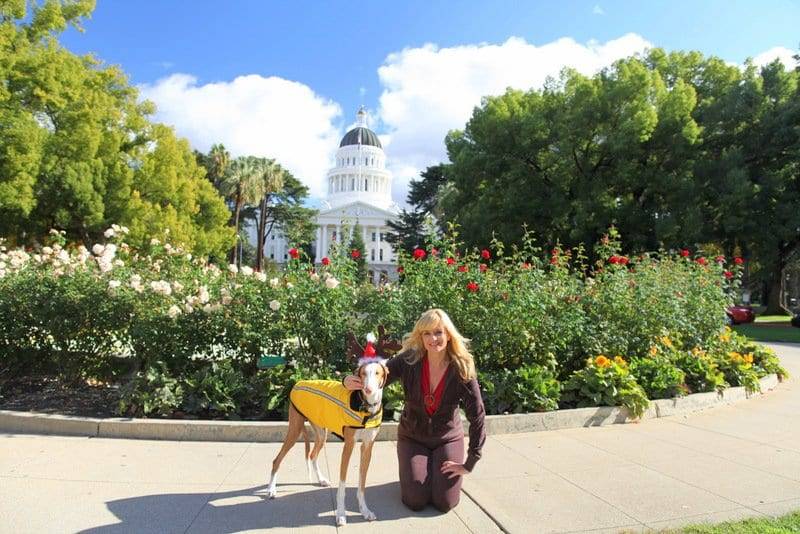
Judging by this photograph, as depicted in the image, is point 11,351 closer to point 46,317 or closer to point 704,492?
point 46,317

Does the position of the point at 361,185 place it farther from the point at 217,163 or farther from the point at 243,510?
the point at 243,510

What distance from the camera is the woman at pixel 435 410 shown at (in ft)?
13.6

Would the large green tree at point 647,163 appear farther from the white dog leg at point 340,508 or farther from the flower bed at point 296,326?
the white dog leg at point 340,508

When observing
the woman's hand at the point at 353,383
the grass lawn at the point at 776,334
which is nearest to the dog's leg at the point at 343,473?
the woman's hand at the point at 353,383

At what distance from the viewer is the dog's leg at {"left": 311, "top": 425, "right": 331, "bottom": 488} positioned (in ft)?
14.2

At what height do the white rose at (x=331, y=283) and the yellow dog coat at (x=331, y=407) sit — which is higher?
the white rose at (x=331, y=283)

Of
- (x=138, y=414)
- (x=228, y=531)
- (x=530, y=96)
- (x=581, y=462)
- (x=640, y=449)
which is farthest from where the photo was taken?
(x=530, y=96)

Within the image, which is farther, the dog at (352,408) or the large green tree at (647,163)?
the large green tree at (647,163)

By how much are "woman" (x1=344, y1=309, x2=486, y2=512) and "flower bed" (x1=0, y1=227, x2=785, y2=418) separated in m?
1.97

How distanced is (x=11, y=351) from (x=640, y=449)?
7.54 metres

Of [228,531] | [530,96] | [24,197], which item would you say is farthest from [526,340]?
[530,96]

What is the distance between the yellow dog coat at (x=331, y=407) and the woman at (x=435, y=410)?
368 mm

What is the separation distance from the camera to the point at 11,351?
741 centimetres

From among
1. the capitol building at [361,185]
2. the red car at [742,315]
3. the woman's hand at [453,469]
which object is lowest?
the woman's hand at [453,469]
